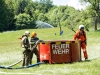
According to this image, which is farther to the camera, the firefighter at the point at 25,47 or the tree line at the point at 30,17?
the tree line at the point at 30,17

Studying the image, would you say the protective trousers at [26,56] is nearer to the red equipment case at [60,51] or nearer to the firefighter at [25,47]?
the firefighter at [25,47]

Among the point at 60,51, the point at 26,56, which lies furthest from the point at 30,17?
the point at 60,51

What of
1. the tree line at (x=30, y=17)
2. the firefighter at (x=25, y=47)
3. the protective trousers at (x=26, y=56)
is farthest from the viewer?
the tree line at (x=30, y=17)

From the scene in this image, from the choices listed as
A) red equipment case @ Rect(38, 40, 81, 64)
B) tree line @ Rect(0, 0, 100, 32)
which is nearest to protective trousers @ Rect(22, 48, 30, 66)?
red equipment case @ Rect(38, 40, 81, 64)

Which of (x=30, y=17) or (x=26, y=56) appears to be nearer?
(x=26, y=56)

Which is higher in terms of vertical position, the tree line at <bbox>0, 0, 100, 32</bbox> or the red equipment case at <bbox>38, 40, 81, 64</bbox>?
the tree line at <bbox>0, 0, 100, 32</bbox>

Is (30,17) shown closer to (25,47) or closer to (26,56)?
(26,56)

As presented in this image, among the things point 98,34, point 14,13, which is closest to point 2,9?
point 14,13

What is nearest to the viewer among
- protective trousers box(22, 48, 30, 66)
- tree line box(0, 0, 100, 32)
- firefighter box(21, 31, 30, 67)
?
firefighter box(21, 31, 30, 67)

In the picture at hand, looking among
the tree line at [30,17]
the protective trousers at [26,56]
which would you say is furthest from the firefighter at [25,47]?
the tree line at [30,17]

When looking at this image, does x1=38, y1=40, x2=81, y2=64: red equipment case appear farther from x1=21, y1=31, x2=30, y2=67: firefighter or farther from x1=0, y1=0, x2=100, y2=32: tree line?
x1=0, y1=0, x2=100, y2=32: tree line

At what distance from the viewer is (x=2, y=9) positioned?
371 ft

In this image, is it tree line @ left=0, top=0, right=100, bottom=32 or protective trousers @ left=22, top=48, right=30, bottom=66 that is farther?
tree line @ left=0, top=0, right=100, bottom=32

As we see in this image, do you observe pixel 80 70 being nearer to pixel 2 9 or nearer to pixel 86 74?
pixel 86 74
